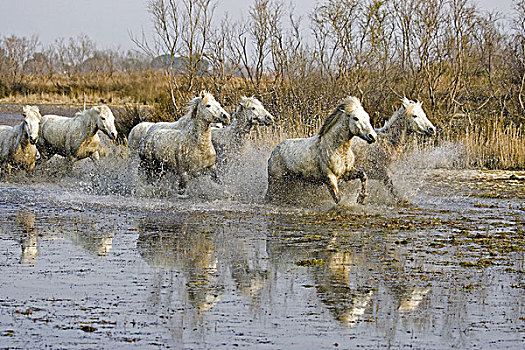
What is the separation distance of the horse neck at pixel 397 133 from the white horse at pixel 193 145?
2365 millimetres

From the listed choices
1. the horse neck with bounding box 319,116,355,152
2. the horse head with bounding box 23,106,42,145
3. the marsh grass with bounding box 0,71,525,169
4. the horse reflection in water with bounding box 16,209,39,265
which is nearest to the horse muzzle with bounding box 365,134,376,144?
the horse neck with bounding box 319,116,355,152

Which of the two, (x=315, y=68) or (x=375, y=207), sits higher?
(x=315, y=68)

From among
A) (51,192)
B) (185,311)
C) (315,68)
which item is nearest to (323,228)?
(185,311)

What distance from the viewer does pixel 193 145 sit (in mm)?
12812

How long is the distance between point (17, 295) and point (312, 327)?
7.42 feet

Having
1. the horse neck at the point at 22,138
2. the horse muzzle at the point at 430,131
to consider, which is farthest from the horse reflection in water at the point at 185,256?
the horse neck at the point at 22,138

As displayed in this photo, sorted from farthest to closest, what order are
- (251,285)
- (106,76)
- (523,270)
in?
(106,76), (523,270), (251,285)

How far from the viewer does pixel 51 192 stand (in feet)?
44.7

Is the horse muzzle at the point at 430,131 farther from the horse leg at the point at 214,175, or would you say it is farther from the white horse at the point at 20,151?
the white horse at the point at 20,151

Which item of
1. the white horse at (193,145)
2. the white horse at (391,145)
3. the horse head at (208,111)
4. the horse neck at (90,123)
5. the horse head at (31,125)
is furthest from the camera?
the horse neck at (90,123)

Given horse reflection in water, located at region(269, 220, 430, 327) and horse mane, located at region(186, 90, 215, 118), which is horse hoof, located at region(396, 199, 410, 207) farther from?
horse mane, located at region(186, 90, 215, 118)

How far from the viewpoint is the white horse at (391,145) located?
39.8 feet

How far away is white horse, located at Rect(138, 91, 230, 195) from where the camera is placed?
12.8 m

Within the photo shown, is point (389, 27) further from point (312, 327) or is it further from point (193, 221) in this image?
point (312, 327)
